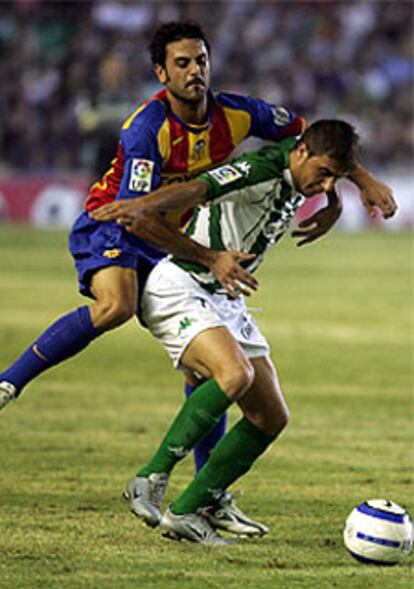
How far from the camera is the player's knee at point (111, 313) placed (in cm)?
679

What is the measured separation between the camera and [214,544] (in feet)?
19.0

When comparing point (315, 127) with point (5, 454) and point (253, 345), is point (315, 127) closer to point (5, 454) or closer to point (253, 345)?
point (253, 345)

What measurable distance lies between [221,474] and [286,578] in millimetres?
752

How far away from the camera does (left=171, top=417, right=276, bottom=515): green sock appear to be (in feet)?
19.0

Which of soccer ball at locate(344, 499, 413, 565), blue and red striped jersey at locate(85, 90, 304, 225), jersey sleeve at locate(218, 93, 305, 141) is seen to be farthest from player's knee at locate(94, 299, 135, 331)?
soccer ball at locate(344, 499, 413, 565)

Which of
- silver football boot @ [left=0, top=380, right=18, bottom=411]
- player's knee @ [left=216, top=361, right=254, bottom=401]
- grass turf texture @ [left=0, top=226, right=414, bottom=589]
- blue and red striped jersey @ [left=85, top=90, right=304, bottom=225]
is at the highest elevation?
blue and red striped jersey @ [left=85, top=90, right=304, bottom=225]

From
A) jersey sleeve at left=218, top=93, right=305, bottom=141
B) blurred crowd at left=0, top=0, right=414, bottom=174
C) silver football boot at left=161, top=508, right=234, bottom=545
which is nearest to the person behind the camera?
silver football boot at left=161, top=508, right=234, bottom=545

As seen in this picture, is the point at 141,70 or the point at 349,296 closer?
the point at 349,296

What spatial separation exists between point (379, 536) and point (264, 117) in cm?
214

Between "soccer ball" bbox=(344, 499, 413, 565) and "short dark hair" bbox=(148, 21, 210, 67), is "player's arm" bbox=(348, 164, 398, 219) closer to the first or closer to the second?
"short dark hair" bbox=(148, 21, 210, 67)

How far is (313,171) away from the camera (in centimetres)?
570

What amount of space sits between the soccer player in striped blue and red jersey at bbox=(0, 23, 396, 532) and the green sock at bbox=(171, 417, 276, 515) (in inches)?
23.5

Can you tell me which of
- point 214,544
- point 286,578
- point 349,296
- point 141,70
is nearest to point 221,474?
point 214,544

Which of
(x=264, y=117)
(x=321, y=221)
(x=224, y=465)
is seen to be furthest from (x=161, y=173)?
(x=224, y=465)
